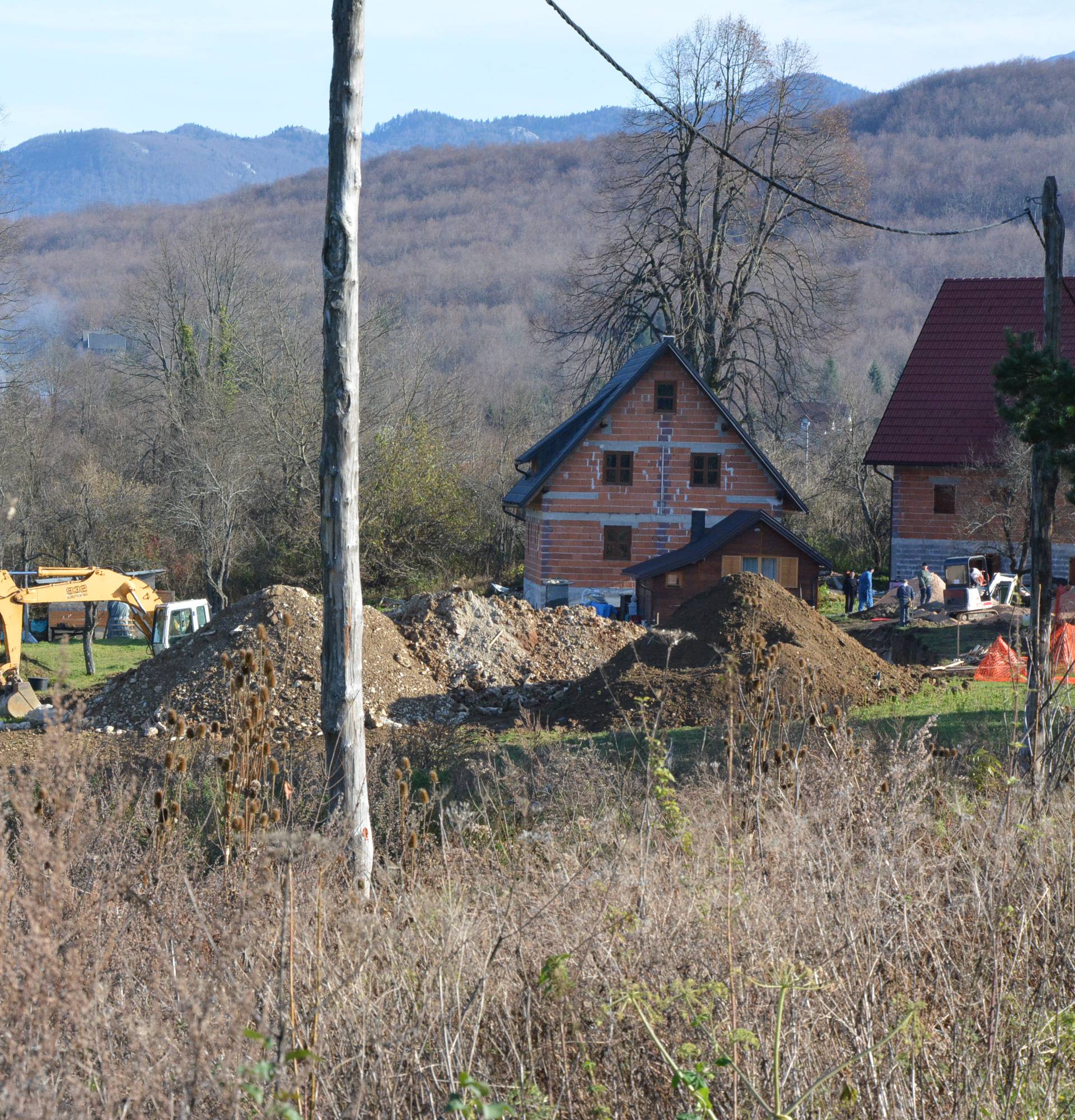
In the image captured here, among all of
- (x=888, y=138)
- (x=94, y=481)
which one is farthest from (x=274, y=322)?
(x=888, y=138)

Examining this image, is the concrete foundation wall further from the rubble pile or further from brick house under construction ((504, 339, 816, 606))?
the rubble pile

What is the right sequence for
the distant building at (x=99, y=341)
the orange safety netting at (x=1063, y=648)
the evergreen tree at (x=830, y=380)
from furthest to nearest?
1. the distant building at (x=99, y=341)
2. the evergreen tree at (x=830, y=380)
3. the orange safety netting at (x=1063, y=648)

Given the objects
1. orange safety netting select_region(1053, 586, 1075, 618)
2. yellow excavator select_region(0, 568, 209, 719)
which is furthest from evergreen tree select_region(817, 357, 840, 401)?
yellow excavator select_region(0, 568, 209, 719)

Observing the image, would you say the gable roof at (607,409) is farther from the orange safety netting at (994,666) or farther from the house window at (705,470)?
the orange safety netting at (994,666)

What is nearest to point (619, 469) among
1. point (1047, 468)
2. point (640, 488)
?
point (640, 488)

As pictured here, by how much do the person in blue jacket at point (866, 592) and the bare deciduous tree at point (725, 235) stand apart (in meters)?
8.13

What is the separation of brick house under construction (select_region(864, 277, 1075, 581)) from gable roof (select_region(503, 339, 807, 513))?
3036 mm

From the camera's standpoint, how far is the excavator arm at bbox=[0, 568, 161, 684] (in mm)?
23281

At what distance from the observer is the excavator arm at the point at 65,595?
2328cm

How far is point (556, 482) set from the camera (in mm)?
34875

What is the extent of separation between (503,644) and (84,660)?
13.5 meters

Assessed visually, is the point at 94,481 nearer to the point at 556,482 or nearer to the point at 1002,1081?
the point at 556,482

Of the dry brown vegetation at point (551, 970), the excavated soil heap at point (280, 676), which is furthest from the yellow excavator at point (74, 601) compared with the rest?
the dry brown vegetation at point (551, 970)

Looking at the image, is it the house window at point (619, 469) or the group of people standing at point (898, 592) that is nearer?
the group of people standing at point (898, 592)
